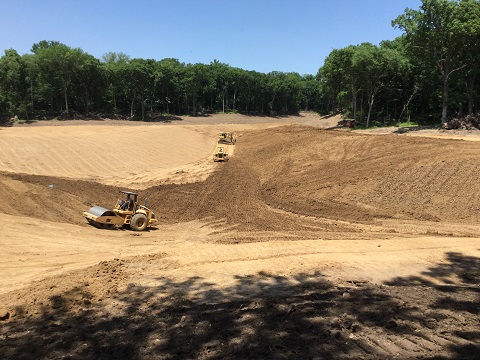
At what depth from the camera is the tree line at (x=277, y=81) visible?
126 feet

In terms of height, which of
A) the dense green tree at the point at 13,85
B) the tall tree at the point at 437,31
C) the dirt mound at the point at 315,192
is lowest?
the dirt mound at the point at 315,192

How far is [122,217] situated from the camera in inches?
598

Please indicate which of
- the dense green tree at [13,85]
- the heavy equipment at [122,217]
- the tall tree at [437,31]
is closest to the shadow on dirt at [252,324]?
the heavy equipment at [122,217]

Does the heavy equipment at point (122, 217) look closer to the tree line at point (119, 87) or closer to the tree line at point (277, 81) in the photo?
the tree line at point (277, 81)

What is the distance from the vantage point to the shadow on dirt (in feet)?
17.2

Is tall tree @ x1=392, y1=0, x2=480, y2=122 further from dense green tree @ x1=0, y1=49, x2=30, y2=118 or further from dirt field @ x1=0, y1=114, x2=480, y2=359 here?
dense green tree @ x1=0, y1=49, x2=30, y2=118

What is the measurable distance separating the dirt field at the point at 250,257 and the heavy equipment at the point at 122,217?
468 millimetres

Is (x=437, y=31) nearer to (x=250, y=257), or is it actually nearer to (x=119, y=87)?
(x=250, y=257)

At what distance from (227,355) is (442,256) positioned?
903 centimetres

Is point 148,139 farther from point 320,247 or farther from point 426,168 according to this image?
point 320,247

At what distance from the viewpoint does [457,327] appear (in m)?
5.74

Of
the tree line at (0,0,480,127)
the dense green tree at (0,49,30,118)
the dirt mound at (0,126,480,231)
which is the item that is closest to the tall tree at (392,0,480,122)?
the tree line at (0,0,480,127)

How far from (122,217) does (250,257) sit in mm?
6266

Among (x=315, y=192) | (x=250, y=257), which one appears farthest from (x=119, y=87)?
(x=250, y=257)
